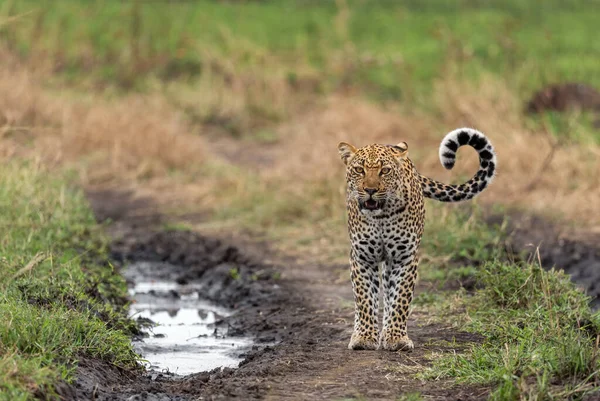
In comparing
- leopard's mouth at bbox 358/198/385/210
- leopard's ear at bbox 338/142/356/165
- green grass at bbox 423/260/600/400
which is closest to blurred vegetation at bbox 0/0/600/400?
green grass at bbox 423/260/600/400

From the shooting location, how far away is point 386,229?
7.43 metres

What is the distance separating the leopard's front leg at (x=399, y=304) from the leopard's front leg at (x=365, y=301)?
3.4 inches

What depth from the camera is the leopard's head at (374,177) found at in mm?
7199

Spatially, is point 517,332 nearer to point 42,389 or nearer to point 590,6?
point 42,389

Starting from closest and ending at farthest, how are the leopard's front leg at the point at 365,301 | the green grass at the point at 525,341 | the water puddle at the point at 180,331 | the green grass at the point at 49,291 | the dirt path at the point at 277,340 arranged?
the green grass at the point at 525,341
the green grass at the point at 49,291
the dirt path at the point at 277,340
the leopard's front leg at the point at 365,301
the water puddle at the point at 180,331

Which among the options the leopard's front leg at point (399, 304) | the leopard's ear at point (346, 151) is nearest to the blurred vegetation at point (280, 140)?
the leopard's front leg at point (399, 304)

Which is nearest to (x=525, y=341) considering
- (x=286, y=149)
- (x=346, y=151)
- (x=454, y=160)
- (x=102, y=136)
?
(x=454, y=160)

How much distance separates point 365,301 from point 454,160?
1121mm

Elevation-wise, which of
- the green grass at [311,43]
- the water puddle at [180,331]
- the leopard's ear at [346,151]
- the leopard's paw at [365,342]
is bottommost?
the water puddle at [180,331]

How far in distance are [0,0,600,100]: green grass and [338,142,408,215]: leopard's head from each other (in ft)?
31.5

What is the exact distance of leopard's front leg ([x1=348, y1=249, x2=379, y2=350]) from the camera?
7613 mm

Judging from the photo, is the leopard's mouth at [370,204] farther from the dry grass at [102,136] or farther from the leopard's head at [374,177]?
the dry grass at [102,136]

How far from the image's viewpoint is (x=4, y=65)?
1745cm

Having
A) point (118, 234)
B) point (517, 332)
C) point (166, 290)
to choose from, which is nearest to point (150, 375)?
point (517, 332)
